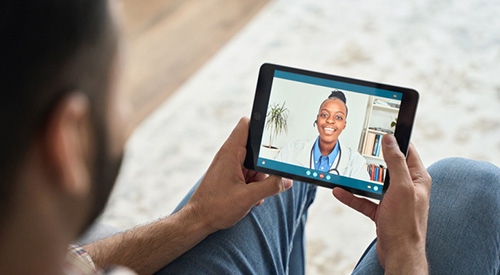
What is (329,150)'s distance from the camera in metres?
0.94

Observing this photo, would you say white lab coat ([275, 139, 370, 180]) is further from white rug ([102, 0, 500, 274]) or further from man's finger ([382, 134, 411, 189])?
white rug ([102, 0, 500, 274])

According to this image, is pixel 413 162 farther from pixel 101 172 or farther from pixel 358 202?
pixel 101 172

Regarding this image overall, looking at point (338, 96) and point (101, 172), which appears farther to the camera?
point (338, 96)

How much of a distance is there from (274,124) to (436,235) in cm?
37

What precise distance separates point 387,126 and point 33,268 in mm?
660

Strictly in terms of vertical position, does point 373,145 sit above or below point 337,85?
below

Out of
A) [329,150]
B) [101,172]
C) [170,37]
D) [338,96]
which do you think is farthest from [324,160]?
[170,37]

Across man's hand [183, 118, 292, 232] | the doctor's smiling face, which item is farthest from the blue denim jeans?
the doctor's smiling face

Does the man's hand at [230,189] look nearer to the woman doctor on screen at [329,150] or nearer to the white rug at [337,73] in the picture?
the woman doctor on screen at [329,150]

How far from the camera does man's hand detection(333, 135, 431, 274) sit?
79cm

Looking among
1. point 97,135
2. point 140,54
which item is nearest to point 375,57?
point 140,54

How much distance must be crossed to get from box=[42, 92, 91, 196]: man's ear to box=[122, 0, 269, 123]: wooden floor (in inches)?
58.0

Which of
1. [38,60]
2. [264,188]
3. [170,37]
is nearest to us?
[38,60]

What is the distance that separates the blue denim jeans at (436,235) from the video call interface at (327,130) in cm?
11
